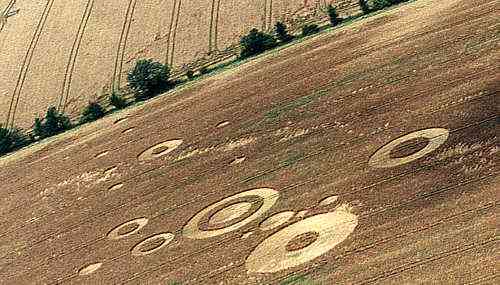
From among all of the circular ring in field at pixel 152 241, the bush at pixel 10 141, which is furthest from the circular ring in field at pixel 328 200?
the bush at pixel 10 141

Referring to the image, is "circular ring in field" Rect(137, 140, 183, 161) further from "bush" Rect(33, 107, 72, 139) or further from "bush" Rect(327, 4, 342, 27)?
"bush" Rect(327, 4, 342, 27)

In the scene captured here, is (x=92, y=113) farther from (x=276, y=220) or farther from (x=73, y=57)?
(x=276, y=220)

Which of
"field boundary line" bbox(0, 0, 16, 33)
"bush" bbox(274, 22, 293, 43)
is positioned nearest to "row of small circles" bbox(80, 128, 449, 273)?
"bush" bbox(274, 22, 293, 43)

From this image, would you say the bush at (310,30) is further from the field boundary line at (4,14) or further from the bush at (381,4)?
the field boundary line at (4,14)

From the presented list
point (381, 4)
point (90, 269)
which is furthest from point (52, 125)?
point (381, 4)

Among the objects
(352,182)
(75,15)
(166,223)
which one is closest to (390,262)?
(352,182)

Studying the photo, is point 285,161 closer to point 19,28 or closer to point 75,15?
point 75,15
